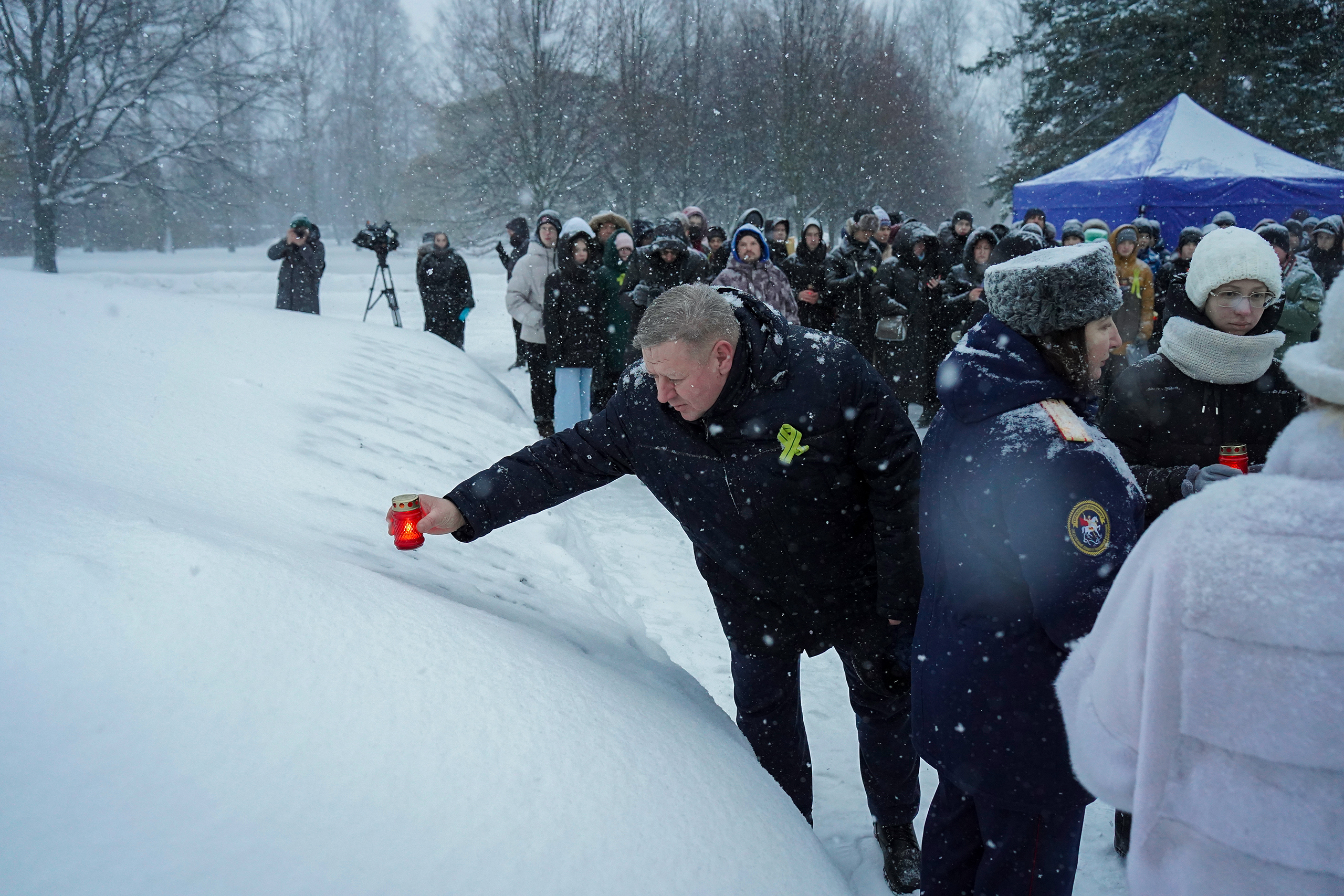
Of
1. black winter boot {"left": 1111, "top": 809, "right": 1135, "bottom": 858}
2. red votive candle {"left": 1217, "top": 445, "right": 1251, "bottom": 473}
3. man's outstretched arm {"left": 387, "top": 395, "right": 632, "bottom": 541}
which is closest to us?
man's outstretched arm {"left": 387, "top": 395, "right": 632, "bottom": 541}

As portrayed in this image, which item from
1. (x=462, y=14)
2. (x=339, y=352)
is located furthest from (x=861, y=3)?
(x=339, y=352)

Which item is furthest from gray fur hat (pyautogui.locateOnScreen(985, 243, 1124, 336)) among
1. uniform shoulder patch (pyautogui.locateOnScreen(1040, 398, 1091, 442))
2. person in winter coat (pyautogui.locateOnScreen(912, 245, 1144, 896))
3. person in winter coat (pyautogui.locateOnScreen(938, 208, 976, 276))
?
person in winter coat (pyautogui.locateOnScreen(938, 208, 976, 276))

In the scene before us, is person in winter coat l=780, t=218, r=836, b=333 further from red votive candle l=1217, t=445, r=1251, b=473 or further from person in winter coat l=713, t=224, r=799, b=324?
red votive candle l=1217, t=445, r=1251, b=473

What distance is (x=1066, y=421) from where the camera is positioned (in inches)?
66.7

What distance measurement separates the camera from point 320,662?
4.90 feet

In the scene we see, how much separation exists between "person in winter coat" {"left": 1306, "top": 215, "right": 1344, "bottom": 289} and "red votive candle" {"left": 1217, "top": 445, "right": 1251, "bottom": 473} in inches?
283

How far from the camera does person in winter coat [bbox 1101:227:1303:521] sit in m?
2.50

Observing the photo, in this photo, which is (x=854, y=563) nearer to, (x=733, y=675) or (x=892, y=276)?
(x=733, y=675)

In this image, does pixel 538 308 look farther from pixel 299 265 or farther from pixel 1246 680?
pixel 1246 680

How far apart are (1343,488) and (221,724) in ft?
4.90

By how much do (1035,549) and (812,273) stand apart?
22.7 ft

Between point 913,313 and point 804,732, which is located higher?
point 913,313

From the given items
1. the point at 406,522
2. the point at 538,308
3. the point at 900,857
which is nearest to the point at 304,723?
the point at 406,522

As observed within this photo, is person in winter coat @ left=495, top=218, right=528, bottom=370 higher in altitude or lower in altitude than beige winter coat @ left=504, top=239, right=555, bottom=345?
higher
